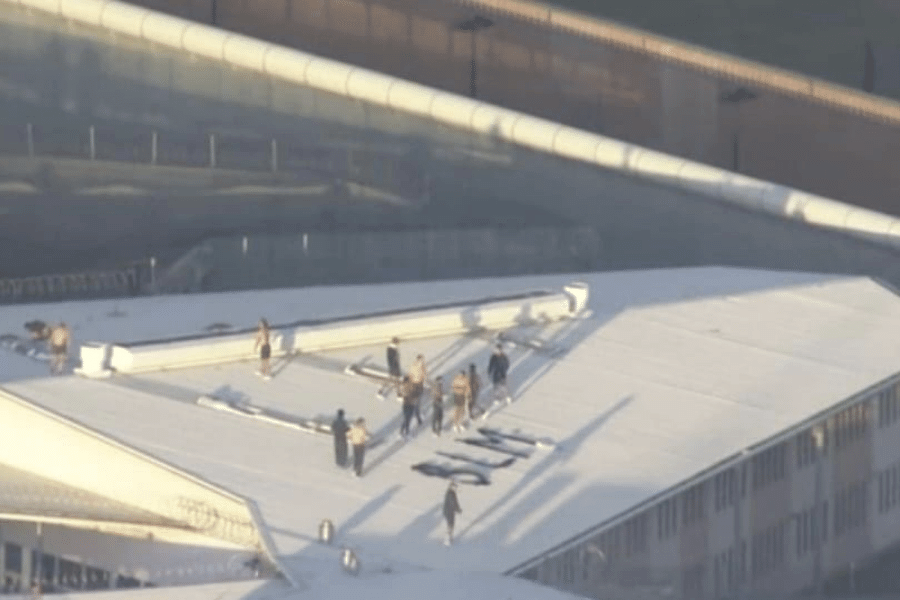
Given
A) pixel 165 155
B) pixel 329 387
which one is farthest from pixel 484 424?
pixel 165 155

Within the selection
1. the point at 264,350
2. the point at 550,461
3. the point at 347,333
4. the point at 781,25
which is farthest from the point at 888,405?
the point at 781,25

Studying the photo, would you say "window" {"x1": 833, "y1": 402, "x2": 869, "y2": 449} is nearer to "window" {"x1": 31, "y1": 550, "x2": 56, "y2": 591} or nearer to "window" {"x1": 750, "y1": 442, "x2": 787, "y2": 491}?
"window" {"x1": 750, "y1": 442, "x2": 787, "y2": 491}

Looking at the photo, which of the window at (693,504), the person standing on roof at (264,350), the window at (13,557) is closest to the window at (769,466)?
the window at (693,504)

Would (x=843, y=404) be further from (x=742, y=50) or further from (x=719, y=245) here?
(x=742, y=50)

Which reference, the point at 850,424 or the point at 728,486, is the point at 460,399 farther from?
the point at 850,424

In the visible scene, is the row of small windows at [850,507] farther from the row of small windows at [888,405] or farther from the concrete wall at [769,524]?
the row of small windows at [888,405]

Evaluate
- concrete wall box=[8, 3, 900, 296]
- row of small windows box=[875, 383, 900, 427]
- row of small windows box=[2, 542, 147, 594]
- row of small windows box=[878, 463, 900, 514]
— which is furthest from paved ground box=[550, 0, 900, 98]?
row of small windows box=[2, 542, 147, 594]
